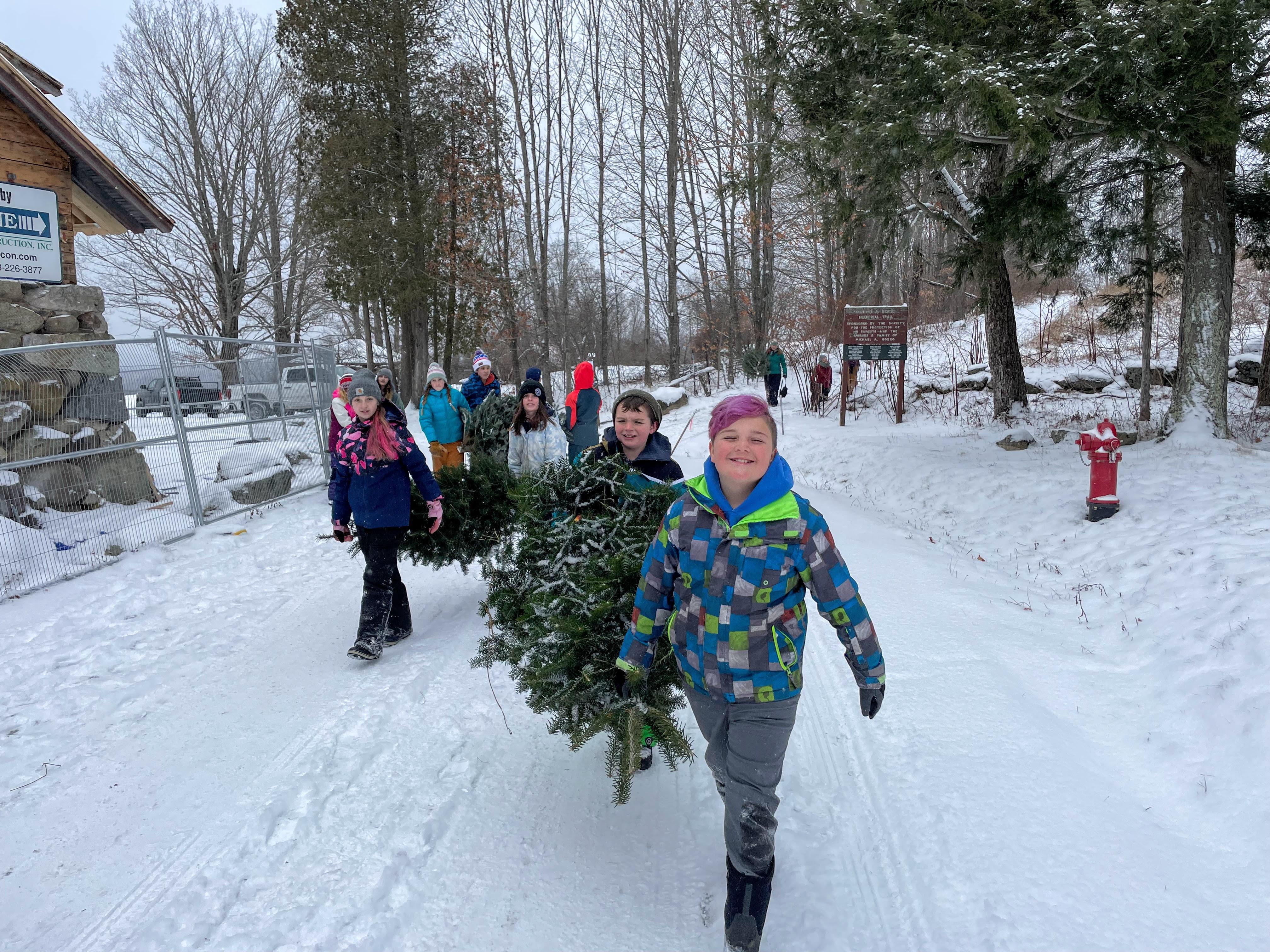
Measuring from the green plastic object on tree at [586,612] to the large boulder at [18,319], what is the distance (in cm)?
803

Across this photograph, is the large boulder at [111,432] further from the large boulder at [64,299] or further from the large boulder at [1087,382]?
the large boulder at [1087,382]

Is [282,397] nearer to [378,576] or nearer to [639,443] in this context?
[378,576]

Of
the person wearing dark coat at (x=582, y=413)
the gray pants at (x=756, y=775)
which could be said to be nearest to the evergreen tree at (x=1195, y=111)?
the person wearing dark coat at (x=582, y=413)

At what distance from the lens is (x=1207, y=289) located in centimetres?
809

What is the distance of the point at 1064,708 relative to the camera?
414 cm

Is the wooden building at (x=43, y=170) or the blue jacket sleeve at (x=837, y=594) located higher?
the wooden building at (x=43, y=170)

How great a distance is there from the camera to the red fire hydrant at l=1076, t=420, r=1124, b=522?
22.4ft

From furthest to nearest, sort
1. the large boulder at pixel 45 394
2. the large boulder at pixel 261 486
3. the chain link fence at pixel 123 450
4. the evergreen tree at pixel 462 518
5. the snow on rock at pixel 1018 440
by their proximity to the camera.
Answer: the snow on rock at pixel 1018 440 < the large boulder at pixel 261 486 < the large boulder at pixel 45 394 < the chain link fence at pixel 123 450 < the evergreen tree at pixel 462 518

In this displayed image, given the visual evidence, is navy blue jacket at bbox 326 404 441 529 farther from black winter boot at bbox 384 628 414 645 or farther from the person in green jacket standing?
the person in green jacket standing

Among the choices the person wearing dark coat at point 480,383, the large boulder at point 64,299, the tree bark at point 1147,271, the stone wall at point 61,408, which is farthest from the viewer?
the tree bark at point 1147,271

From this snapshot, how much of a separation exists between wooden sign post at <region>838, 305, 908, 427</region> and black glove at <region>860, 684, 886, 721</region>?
1162 centimetres

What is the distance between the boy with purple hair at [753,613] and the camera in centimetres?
229

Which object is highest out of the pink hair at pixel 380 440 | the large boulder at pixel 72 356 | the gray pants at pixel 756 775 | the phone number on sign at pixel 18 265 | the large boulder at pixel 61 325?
the phone number on sign at pixel 18 265

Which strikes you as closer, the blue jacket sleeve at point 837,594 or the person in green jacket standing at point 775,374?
the blue jacket sleeve at point 837,594
